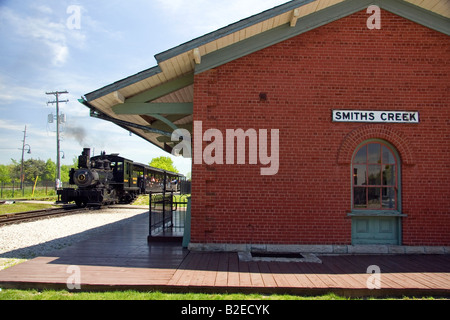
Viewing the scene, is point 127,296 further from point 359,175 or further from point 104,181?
point 104,181

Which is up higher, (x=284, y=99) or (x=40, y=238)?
(x=284, y=99)

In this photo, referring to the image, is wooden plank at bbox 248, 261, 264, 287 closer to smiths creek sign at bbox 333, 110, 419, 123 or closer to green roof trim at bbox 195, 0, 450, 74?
smiths creek sign at bbox 333, 110, 419, 123

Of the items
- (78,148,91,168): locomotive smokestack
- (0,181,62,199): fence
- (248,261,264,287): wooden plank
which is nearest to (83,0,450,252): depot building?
(248,261,264,287): wooden plank

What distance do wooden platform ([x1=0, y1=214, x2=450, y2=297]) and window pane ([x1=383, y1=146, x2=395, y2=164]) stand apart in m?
2.05

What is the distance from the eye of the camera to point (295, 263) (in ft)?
20.6

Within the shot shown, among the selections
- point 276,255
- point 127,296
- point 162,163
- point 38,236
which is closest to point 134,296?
point 127,296

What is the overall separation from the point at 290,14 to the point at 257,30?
77 cm

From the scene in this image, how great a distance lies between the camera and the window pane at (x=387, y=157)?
24.3ft

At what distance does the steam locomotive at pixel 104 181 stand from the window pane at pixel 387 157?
31.8ft

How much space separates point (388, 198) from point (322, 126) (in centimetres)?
222

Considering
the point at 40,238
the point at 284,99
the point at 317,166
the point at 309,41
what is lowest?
the point at 40,238

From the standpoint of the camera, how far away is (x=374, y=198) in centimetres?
741
